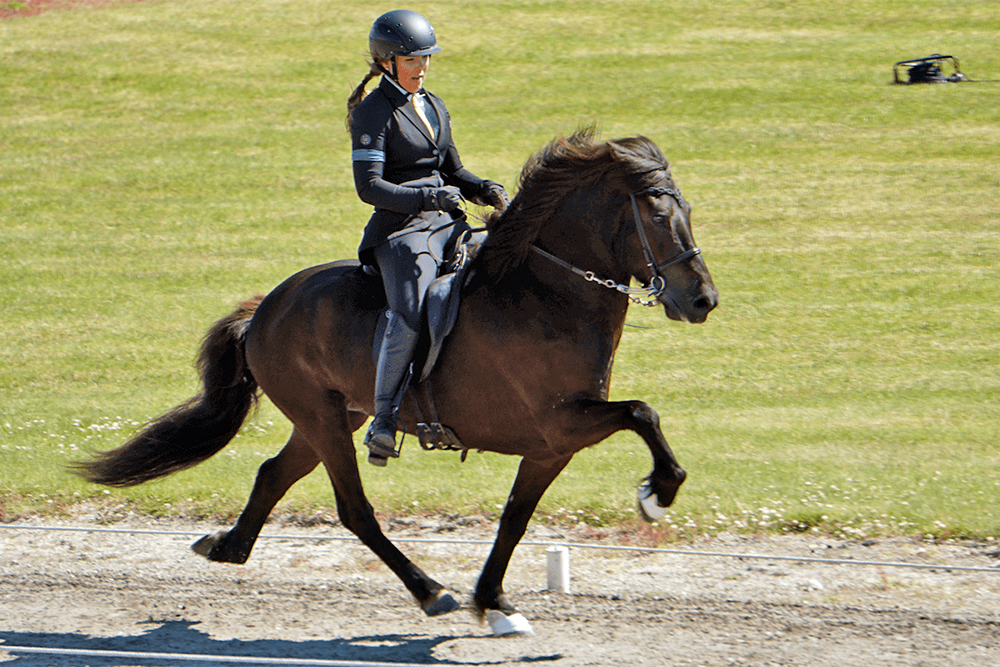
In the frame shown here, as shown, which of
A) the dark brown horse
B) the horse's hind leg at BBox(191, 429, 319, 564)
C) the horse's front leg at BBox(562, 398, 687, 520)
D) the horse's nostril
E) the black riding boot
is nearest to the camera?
the horse's nostril

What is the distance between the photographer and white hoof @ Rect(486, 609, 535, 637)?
6.27 m

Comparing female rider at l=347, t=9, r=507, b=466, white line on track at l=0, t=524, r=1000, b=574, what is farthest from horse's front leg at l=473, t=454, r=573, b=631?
white line on track at l=0, t=524, r=1000, b=574

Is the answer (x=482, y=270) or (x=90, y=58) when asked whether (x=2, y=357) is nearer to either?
(x=482, y=270)

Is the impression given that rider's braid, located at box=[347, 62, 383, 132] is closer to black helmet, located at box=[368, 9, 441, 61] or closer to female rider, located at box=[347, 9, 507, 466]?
female rider, located at box=[347, 9, 507, 466]

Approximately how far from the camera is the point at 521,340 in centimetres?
589

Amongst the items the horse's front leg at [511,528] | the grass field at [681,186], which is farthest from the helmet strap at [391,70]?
the grass field at [681,186]

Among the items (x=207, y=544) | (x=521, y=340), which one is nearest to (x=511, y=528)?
(x=521, y=340)

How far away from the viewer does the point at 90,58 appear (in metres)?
29.4

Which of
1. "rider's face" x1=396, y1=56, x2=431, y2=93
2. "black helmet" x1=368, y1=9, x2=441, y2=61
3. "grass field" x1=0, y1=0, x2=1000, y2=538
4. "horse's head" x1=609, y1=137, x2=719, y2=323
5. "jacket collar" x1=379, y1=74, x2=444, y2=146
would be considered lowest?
"grass field" x1=0, y1=0, x2=1000, y2=538

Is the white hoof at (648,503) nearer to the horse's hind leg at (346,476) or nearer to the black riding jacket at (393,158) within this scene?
the horse's hind leg at (346,476)

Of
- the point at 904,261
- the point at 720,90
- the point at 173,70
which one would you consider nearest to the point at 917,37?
the point at 720,90

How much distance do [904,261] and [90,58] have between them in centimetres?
2183

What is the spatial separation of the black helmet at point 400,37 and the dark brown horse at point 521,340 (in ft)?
2.84

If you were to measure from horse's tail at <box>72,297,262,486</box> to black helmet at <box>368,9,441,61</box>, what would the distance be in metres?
2.30
